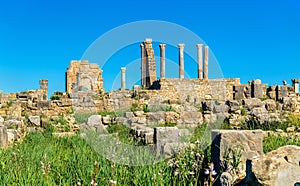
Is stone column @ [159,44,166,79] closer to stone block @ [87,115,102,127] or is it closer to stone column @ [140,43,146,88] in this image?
stone column @ [140,43,146,88]

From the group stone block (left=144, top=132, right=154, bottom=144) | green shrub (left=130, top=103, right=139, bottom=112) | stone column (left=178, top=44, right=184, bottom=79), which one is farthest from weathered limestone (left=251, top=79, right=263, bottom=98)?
stone column (left=178, top=44, right=184, bottom=79)

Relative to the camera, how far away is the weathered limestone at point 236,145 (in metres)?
4.46

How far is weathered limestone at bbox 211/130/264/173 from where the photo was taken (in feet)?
14.6

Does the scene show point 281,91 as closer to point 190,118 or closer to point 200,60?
point 190,118

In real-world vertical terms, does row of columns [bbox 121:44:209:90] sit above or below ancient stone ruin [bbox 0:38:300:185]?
above

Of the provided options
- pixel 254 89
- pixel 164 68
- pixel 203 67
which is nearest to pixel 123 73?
pixel 164 68

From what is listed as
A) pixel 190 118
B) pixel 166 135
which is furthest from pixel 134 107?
pixel 166 135

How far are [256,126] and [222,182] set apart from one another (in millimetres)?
8463

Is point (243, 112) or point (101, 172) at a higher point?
point (243, 112)

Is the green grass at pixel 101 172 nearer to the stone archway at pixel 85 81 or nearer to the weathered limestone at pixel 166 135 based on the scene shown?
the weathered limestone at pixel 166 135

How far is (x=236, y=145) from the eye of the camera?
4543 millimetres

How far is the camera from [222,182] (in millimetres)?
3699

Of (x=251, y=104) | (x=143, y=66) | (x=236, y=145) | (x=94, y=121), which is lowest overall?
(x=236, y=145)

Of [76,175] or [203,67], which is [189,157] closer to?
[76,175]
